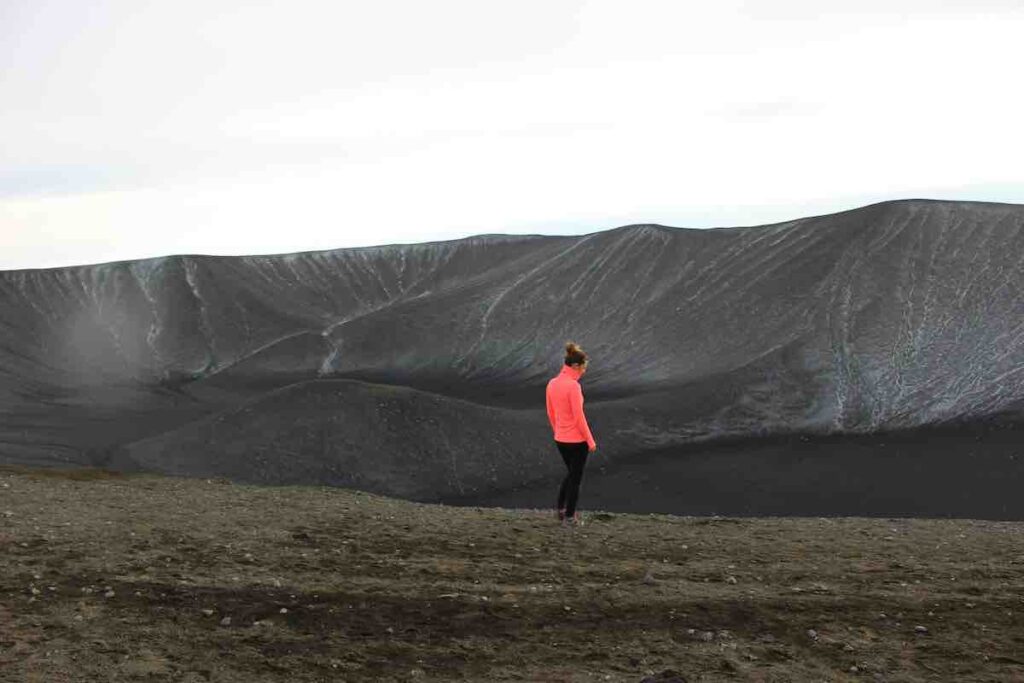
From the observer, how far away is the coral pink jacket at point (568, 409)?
14.2m

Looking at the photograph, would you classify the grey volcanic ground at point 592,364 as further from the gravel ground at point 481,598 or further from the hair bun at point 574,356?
the hair bun at point 574,356

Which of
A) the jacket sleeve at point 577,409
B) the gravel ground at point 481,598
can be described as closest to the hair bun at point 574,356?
the jacket sleeve at point 577,409

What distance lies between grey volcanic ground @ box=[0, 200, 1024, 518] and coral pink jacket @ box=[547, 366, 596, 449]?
1609cm

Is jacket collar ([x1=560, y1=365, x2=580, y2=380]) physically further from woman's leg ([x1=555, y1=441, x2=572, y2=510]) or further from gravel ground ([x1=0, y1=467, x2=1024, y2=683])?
gravel ground ([x1=0, y1=467, x2=1024, y2=683])

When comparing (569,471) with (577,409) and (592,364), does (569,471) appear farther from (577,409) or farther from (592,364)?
(592,364)

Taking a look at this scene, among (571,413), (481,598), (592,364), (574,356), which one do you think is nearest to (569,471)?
(571,413)

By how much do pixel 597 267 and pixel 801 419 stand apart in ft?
84.7

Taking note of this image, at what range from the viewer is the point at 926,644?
1058 centimetres

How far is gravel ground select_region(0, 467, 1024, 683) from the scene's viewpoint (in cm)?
979

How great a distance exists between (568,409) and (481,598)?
3.21 metres

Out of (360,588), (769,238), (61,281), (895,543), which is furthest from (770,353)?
(61,281)

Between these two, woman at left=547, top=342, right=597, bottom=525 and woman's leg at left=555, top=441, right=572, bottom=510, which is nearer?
woman at left=547, top=342, right=597, bottom=525

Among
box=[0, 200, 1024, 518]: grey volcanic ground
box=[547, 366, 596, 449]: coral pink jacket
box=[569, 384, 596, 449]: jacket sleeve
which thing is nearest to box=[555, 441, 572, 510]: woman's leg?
box=[547, 366, 596, 449]: coral pink jacket

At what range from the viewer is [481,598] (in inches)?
454
